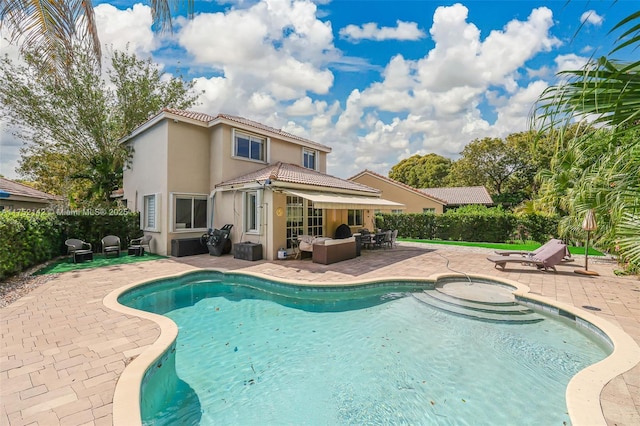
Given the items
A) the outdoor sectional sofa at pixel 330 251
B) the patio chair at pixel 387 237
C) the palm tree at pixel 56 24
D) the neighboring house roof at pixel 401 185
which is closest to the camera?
the palm tree at pixel 56 24

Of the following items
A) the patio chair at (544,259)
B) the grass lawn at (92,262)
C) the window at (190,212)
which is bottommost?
the grass lawn at (92,262)

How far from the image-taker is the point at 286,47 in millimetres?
22312

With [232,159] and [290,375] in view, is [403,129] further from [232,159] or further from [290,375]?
[290,375]

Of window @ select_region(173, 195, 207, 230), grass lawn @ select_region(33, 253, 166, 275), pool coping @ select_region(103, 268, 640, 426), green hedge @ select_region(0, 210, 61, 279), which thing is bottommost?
pool coping @ select_region(103, 268, 640, 426)

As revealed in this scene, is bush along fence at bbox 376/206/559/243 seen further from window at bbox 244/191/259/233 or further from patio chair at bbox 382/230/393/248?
window at bbox 244/191/259/233

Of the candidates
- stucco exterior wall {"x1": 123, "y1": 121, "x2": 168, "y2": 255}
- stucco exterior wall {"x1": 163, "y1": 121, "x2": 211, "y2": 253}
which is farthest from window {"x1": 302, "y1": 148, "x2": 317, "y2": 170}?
stucco exterior wall {"x1": 123, "y1": 121, "x2": 168, "y2": 255}

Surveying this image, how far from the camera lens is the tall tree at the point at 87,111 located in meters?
28.0

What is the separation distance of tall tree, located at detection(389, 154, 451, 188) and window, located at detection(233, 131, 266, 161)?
75336 millimetres

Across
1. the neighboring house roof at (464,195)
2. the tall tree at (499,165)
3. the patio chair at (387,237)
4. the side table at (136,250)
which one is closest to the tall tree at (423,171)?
the tall tree at (499,165)

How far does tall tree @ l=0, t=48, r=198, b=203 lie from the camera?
28.0m

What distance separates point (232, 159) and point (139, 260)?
10688 millimetres

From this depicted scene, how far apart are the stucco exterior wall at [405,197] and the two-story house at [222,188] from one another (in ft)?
81.4

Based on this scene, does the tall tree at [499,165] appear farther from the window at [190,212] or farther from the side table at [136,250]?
the side table at [136,250]

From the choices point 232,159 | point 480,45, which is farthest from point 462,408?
point 232,159
